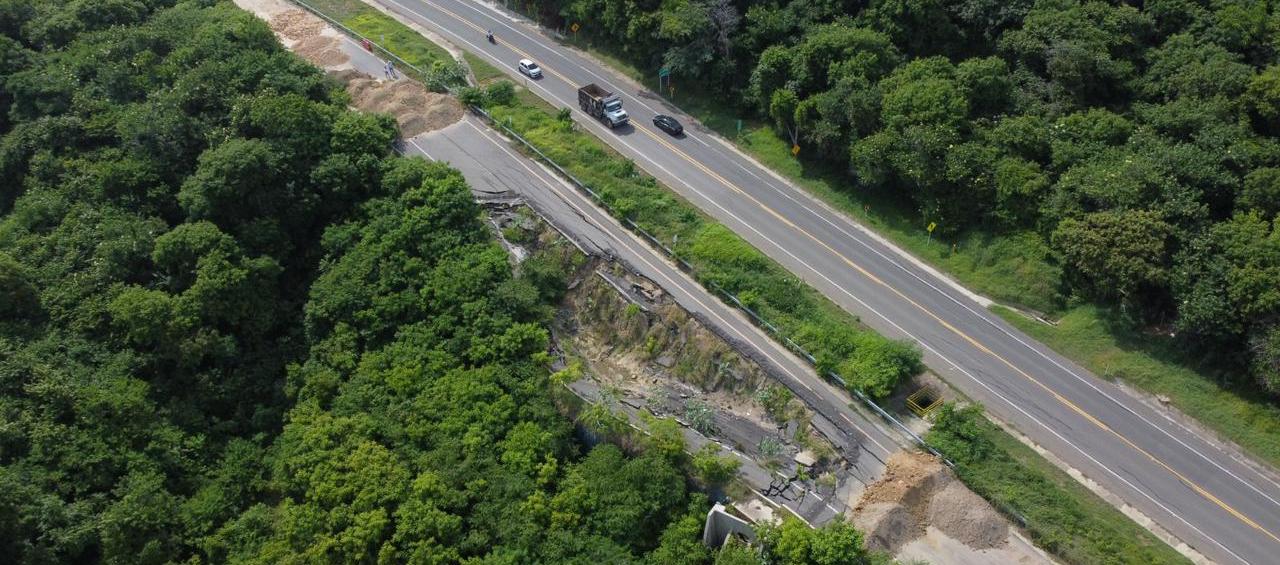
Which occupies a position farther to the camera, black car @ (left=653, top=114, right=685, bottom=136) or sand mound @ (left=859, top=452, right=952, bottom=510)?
black car @ (left=653, top=114, right=685, bottom=136)

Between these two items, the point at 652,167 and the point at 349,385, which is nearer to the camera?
the point at 349,385

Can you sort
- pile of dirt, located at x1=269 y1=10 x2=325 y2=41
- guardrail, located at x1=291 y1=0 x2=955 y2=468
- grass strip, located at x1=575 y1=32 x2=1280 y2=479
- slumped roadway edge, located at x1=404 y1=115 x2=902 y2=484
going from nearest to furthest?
slumped roadway edge, located at x1=404 y1=115 x2=902 y2=484 < grass strip, located at x1=575 y1=32 x2=1280 y2=479 < guardrail, located at x1=291 y1=0 x2=955 y2=468 < pile of dirt, located at x1=269 y1=10 x2=325 y2=41

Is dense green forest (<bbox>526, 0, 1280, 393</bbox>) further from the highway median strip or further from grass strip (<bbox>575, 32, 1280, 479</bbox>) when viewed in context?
the highway median strip

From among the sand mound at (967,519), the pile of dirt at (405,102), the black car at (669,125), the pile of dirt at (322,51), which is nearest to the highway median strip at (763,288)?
the sand mound at (967,519)

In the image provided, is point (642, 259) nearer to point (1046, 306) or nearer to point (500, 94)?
point (500, 94)

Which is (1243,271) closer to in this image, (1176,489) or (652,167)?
(1176,489)

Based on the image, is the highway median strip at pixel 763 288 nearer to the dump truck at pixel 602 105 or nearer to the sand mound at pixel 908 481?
the sand mound at pixel 908 481

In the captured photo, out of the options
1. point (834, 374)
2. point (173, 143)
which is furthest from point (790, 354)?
point (173, 143)

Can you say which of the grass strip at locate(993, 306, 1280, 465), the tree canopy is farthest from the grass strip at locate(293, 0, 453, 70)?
the grass strip at locate(993, 306, 1280, 465)
